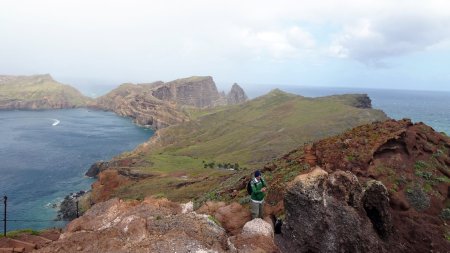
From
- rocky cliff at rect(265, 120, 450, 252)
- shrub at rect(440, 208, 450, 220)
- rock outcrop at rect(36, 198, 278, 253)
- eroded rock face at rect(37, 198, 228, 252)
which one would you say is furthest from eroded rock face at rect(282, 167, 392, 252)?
shrub at rect(440, 208, 450, 220)

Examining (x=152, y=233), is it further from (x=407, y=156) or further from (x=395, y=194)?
(x=407, y=156)

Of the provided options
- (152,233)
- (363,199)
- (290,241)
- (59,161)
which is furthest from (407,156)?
(59,161)

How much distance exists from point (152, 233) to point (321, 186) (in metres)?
9.68

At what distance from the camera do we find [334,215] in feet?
69.4

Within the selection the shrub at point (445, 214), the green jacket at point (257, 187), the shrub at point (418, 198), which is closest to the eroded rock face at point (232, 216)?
the green jacket at point (257, 187)

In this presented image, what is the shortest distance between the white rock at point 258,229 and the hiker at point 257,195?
203 centimetres

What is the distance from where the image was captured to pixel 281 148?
156875 mm

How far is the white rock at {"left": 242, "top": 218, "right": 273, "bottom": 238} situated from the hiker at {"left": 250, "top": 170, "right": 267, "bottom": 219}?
2.03m

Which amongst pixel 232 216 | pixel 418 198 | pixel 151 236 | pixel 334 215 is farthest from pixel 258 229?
pixel 418 198

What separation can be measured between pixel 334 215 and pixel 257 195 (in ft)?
15.9

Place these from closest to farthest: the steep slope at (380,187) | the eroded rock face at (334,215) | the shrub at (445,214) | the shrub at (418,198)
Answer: the eroded rock face at (334,215) → the steep slope at (380,187) → the shrub at (445,214) → the shrub at (418,198)

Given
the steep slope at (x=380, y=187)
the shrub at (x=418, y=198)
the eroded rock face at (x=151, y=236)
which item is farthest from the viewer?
the shrub at (x=418, y=198)

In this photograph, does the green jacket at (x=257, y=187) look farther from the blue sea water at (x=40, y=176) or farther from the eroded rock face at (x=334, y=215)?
the blue sea water at (x=40, y=176)

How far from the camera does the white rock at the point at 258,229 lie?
21.2 meters
